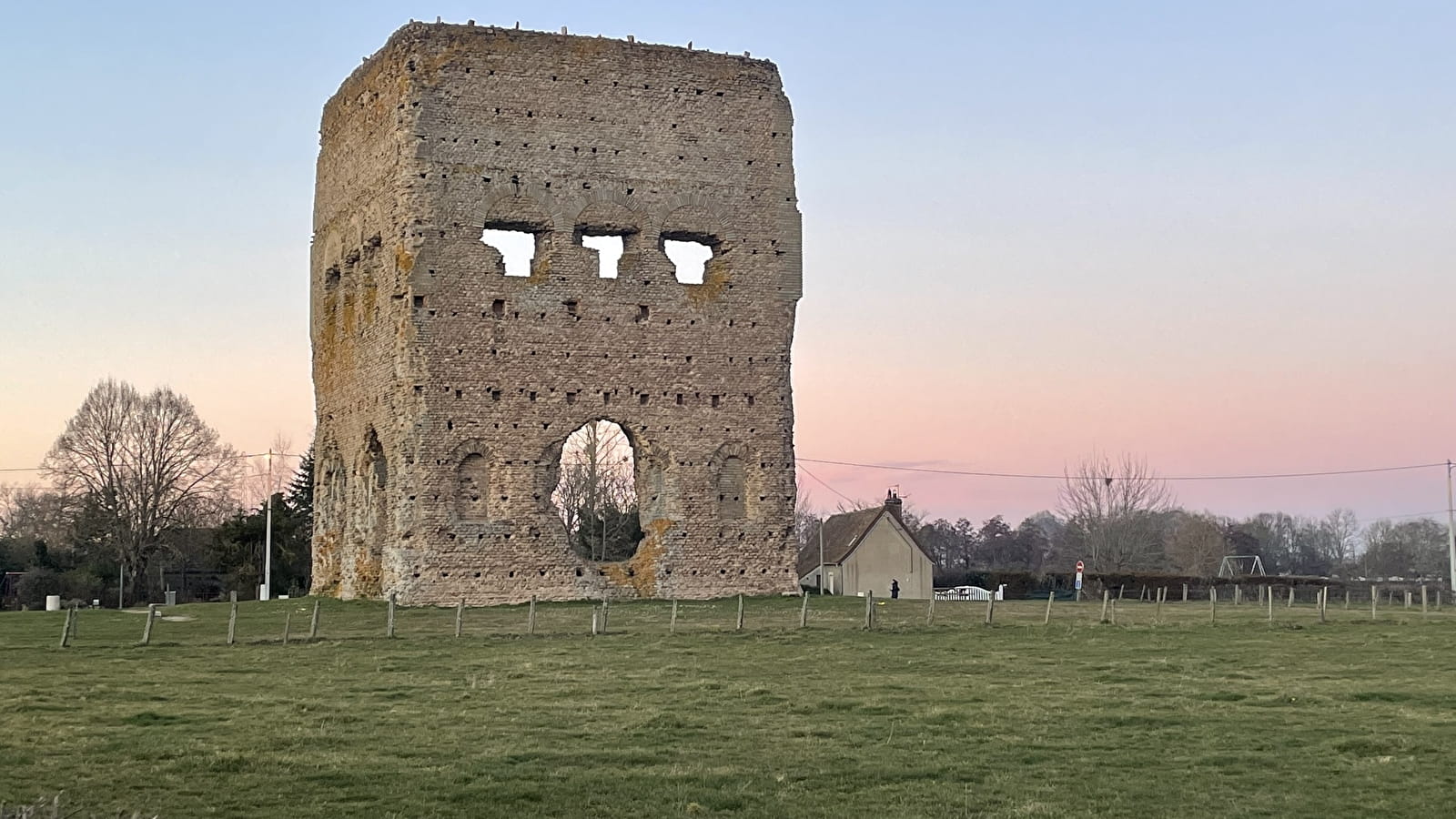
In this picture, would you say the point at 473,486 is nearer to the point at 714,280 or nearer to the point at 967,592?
the point at 714,280

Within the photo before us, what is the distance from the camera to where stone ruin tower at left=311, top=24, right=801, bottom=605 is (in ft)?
87.4

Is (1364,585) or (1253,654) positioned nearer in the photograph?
(1253,654)

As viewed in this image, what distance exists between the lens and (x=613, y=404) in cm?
2759

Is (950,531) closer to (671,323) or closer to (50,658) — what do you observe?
(671,323)

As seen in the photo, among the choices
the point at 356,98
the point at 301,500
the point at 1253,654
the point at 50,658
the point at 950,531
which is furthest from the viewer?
the point at 950,531

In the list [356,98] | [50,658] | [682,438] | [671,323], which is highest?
[356,98]

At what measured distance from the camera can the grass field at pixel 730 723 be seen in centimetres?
981

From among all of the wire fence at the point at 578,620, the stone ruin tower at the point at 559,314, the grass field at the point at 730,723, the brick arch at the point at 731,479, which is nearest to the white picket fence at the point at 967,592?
the wire fence at the point at 578,620

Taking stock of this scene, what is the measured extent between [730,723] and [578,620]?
1077 centimetres

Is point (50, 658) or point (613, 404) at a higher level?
point (613, 404)

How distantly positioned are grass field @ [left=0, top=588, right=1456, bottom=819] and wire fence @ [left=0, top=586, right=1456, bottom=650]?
29cm

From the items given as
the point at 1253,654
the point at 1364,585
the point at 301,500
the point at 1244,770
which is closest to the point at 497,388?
the point at 1253,654

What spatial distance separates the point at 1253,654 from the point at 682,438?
11.6 meters

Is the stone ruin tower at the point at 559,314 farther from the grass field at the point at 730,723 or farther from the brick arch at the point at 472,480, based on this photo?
the grass field at the point at 730,723
